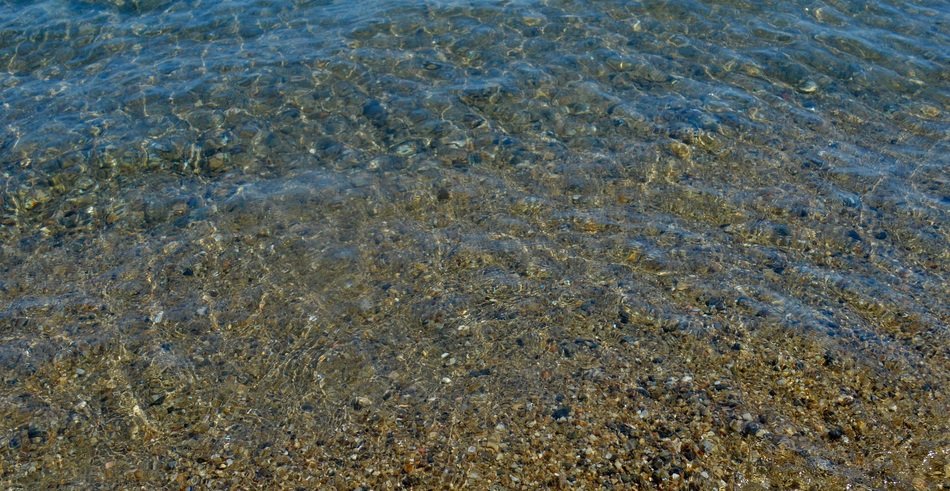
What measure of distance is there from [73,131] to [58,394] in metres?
5.12

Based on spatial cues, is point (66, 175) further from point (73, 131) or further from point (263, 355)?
point (263, 355)

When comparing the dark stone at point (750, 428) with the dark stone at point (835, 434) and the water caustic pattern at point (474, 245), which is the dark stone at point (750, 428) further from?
the dark stone at point (835, 434)

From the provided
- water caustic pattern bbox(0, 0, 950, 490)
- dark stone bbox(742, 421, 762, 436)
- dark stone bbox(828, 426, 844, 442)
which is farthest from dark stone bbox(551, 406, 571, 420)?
dark stone bbox(828, 426, 844, 442)

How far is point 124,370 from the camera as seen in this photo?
7406mm

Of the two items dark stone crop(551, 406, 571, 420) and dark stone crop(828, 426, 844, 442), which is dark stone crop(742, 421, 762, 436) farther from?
dark stone crop(551, 406, 571, 420)

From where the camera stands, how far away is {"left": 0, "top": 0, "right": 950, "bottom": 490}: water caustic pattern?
668 centimetres

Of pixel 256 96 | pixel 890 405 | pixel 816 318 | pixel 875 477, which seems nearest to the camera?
pixel 875 477

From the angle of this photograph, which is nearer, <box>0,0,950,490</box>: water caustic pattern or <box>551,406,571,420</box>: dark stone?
<box>0,0,950,490</box>: water caustic pattern

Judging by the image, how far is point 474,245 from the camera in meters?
9.02

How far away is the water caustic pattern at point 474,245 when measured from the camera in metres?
6.68

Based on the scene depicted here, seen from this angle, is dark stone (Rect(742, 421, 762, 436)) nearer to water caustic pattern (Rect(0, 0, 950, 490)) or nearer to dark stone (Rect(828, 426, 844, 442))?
water caustic pattern (Rect(0, 0, 950, 490))

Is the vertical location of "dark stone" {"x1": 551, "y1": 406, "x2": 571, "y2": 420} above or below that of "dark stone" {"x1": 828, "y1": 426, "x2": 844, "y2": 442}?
below

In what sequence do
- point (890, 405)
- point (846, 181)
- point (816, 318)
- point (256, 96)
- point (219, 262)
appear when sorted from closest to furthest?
point (890, 405)
point (816, 318)
point (219, 262)
point (846, 181)
point (256, 96)

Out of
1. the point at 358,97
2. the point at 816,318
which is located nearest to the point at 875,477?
the point at 816,318
